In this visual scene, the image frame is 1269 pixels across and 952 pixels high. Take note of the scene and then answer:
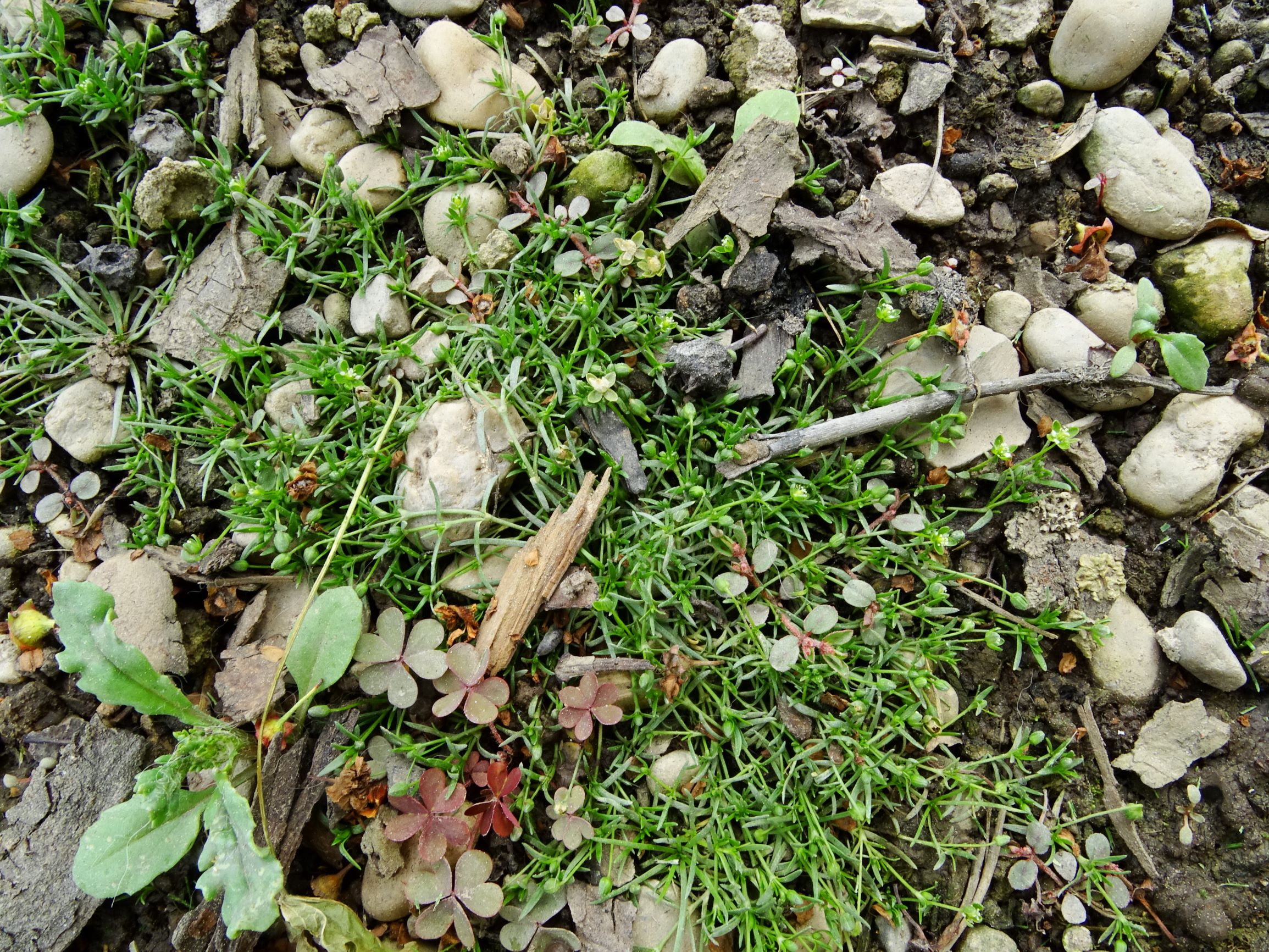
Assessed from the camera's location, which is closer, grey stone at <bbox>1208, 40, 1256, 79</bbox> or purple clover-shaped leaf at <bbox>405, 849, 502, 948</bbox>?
purple clover-shaped leaf at <bbox>405, 849, 502, 948</bbox>

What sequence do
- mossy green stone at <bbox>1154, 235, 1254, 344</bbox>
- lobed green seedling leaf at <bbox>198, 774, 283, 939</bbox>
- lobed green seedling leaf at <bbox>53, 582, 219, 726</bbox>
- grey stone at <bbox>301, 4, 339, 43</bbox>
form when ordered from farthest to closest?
grey stone at <bbox>301, 4, 339, 43</bbox> → mossy green stone at <bbox>1154, 235, 1254, 344</bbox> → lobed green seedling leaf at <bbox>53, 582, 219, 726</bbox> → lobed green seedling leaf at <bbox>198, 774, 283, 939</bbox>

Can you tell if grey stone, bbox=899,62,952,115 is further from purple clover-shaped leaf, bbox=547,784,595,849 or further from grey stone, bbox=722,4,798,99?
purple clover-shaped leaf, bbox=547,784,595,849

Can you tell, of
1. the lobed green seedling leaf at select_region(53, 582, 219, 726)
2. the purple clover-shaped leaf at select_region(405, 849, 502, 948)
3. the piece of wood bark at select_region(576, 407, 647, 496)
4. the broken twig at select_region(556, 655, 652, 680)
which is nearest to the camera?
Answer: the lobed green seedling leaf at select_region(53, 582, 219, 726)

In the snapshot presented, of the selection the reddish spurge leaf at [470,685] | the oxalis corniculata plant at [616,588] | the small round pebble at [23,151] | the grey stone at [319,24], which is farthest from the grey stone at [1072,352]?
the small round pebble at [23,151]

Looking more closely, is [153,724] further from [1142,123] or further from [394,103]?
[1142,123]

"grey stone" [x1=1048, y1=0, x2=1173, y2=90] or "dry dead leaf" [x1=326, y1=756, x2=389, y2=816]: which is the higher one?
"grey stone" [x1=1048, y1=0, x2=1173, y2=90]

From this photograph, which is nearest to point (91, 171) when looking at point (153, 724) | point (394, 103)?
point (394, 103)

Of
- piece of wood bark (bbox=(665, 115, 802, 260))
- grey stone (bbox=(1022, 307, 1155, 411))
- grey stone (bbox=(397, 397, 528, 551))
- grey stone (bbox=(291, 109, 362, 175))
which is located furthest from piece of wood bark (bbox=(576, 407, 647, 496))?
grey stone (bbox=(1022, 307, 1155, 411))
